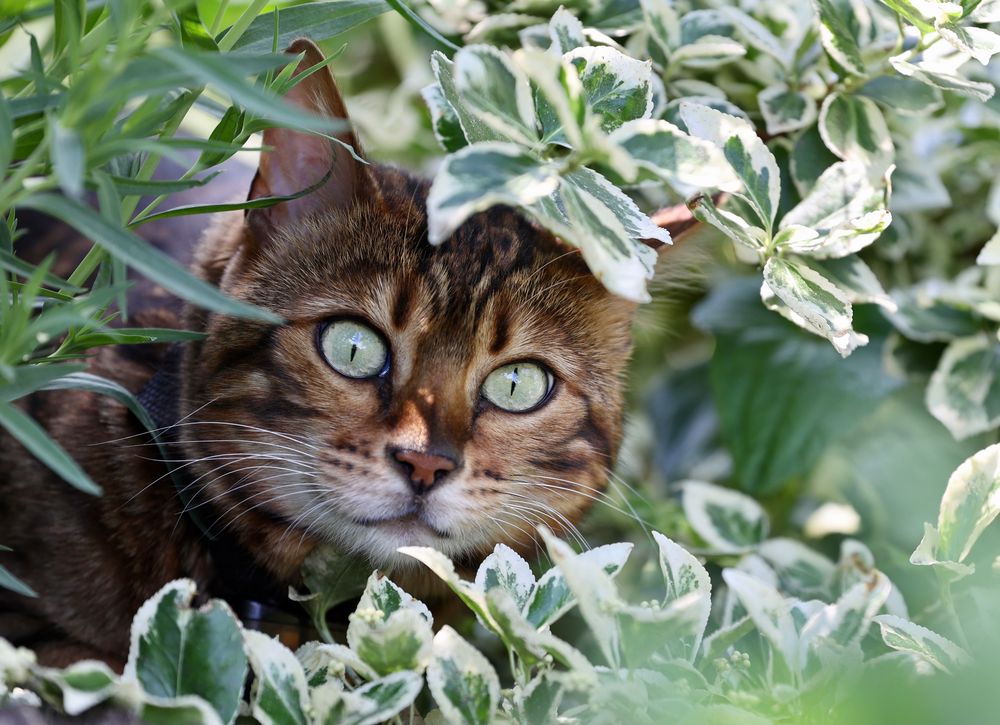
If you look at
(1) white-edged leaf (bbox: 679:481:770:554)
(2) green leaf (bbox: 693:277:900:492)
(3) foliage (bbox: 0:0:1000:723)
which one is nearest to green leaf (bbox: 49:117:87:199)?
(3) foliage (bbox: 0:0:1000:723)

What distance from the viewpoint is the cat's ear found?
124 cm

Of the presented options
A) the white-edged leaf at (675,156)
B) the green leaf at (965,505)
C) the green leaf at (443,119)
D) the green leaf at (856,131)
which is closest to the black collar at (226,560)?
the green leaf at (443,119)

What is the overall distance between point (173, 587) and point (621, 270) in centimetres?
52

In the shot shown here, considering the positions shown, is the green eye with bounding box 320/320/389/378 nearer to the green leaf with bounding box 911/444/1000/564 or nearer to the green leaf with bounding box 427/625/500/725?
the green leaf with bounding box 427/625/500/725

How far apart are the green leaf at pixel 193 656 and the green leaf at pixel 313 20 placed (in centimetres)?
61

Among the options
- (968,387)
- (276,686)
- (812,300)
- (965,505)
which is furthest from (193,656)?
(968,387)

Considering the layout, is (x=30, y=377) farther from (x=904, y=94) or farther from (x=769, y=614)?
(x=904, y=94)

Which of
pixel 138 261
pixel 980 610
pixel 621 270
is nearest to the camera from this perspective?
pixel 138 261

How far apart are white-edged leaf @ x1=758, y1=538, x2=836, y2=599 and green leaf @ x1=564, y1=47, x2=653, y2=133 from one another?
2.44ft

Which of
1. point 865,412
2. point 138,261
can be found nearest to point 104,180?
point 138,261

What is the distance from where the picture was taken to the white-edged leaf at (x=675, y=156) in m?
0.93

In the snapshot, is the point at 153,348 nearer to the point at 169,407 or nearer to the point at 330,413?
the point at 169,407

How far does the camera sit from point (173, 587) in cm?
96

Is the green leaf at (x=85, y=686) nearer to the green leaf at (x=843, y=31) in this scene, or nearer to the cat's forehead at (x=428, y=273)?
the cat's forehead at (x=428, y=273)
